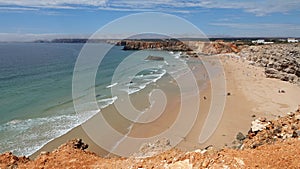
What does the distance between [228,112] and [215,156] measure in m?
17.8

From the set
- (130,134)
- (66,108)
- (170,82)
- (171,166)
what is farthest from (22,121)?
(170,82)

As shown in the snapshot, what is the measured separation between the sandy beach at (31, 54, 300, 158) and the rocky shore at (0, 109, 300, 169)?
6.57 metres

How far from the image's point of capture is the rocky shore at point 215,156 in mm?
6703

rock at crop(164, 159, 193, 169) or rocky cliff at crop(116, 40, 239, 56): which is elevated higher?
rocky cliff at crop(116, 40, 239, 56)

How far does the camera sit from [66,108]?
2719cm

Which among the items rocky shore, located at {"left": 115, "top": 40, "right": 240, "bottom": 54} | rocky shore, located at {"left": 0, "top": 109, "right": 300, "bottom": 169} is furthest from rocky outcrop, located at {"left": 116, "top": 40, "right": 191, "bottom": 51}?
rocky shore, located at {"left": 0, "top": 109, "right": 300, "bottom": 169}

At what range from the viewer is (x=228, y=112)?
79.0 feet

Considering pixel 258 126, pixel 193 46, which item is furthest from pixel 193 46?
pixel 258 126

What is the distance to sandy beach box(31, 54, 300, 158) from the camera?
1773cm

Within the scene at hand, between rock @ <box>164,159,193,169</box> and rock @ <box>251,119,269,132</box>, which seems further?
rock @ <box>251,119,269,132</box>

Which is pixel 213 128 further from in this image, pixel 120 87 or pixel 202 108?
pixel 120 87

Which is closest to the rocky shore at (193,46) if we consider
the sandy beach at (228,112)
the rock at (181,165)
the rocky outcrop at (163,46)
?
the rocky outcrop at (163,46)

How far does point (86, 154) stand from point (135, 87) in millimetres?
27864

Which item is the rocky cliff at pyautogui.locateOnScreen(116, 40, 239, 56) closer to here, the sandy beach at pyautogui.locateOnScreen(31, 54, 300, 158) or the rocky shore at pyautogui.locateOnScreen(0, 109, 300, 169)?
the sandy beach at pyautogui.locateOnScreen(31, 54, 300, 158)
